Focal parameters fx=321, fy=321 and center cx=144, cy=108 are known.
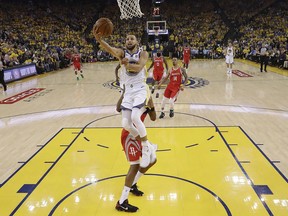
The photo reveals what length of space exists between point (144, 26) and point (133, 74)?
30.3m

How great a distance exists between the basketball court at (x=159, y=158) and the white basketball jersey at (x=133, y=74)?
165cm

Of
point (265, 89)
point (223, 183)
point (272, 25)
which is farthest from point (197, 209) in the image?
point (272, 25)

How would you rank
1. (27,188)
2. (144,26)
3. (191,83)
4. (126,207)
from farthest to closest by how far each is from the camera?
(144,26), (191,83), (27,188), (126,207)

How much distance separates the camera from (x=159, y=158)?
6.00 meters

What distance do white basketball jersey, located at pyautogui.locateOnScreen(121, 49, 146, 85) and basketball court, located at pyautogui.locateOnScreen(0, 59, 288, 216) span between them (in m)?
1.65

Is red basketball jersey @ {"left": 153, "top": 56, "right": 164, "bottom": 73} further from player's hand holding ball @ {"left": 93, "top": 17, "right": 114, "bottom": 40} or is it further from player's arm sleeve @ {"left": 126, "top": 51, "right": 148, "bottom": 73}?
player's hand holding ball @ {"left": 93, "top": 17, "right": 114, "bottom": 40}

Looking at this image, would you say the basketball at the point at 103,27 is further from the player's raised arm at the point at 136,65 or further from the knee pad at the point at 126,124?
the knee pad at the point at 126,124

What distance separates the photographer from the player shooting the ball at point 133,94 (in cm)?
419

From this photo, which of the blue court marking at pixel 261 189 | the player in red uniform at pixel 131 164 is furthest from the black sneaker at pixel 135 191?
the blue court marking at pixel 261 189

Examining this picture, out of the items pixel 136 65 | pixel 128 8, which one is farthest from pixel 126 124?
pixel 128 8

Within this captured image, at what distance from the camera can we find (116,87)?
1433 centimetres

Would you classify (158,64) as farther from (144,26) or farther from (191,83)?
(144,26)

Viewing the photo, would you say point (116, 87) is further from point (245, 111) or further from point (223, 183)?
point (223, 183)

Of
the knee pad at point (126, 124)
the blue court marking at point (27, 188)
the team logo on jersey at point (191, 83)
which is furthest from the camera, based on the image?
the team logo on jersey at point (191, 83)
